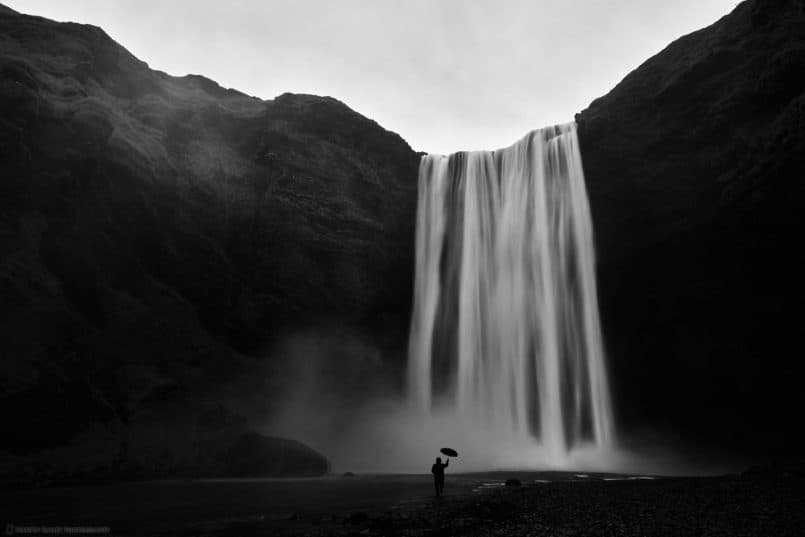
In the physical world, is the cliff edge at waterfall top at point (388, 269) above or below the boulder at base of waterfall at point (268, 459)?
above

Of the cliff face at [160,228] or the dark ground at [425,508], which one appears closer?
the dark ground at [425,508]

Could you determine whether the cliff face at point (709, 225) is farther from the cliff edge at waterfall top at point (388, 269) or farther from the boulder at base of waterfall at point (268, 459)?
the boulder at base of waterfall at point (268, 459)

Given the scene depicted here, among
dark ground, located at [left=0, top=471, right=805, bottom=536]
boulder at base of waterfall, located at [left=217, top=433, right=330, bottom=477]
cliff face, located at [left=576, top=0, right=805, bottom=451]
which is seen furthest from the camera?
cliff face, located at [left=576, top=0, right=805, bottom=451]

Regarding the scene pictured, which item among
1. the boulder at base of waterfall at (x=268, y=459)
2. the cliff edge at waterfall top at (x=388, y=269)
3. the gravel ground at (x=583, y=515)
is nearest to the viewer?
the gravel ground at (x=583, y=515)

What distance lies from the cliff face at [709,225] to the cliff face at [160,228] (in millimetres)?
16157

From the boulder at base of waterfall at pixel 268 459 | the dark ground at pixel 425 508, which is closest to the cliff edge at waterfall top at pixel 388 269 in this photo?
the boulder at base of waterfall at pixel 268 459

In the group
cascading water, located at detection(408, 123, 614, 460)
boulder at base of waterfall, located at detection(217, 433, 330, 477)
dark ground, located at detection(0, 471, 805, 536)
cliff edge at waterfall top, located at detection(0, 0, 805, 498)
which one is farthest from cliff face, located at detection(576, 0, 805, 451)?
boulder at base of waterfall, located at detection(217, 433, 330, 477)

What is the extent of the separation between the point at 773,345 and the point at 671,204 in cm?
1084

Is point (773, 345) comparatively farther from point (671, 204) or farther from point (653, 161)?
point (653, 161)

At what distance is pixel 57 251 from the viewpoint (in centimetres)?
3186

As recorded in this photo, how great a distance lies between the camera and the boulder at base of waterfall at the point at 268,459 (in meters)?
28.3

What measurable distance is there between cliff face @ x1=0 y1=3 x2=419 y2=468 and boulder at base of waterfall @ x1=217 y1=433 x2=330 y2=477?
639 centimetres

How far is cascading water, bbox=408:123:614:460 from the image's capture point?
38.7 metres

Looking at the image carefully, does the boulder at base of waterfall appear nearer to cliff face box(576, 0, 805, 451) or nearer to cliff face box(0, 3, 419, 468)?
cliff face box(0, 3, 419, 468)
